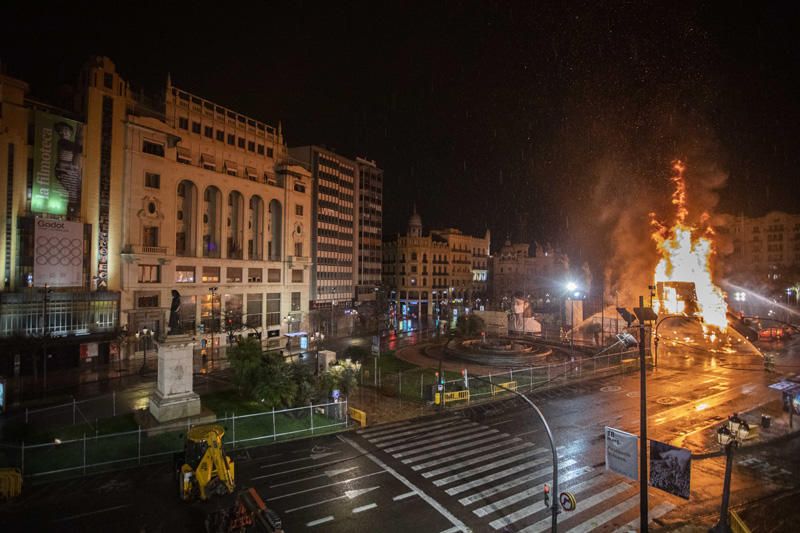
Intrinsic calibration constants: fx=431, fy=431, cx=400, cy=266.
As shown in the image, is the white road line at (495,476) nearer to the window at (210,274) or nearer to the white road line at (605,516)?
the white road line at (605,516)

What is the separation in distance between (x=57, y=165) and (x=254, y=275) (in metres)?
24.8

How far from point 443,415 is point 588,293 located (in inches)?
3533

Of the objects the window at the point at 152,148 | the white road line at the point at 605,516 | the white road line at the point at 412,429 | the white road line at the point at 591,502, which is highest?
the window at the point at 152,148

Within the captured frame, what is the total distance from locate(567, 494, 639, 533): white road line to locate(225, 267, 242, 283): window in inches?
1969

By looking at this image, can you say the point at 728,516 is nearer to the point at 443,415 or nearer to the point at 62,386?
the point at 443,415

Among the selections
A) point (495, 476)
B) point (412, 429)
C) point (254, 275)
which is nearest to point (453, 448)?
point (495, 476)

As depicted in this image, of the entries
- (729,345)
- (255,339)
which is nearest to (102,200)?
(255,339)

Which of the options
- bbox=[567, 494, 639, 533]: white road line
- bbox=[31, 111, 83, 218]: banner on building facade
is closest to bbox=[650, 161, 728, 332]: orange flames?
bbox=[567, 494, 639, 533]: white road line

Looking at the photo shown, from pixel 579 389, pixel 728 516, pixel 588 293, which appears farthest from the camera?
pixel 588 293

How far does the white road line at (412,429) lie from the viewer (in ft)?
73.5

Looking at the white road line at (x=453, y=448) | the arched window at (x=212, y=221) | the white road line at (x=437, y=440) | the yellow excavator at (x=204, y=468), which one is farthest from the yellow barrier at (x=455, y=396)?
the arched window at (x=212, y=221)

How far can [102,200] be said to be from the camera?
43438 mm

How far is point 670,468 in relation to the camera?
511 inches

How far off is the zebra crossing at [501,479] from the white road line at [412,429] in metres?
0.05
